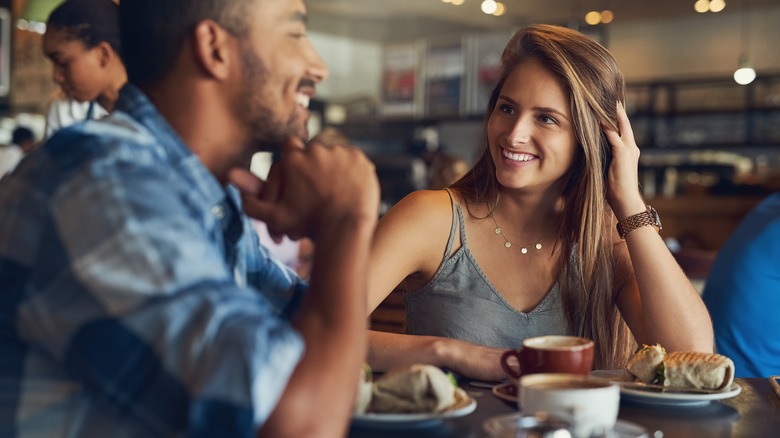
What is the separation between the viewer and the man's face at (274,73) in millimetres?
1141

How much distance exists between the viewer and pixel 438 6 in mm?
11562

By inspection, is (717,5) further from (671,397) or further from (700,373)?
(671,397)

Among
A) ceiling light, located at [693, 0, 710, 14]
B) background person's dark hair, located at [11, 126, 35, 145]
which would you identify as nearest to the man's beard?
background person's dark hair, located at [11, 126, 35, 145]

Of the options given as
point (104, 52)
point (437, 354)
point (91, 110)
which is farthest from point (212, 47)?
point (91, 110)

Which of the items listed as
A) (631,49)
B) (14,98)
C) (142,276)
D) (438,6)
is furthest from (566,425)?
(631,49)

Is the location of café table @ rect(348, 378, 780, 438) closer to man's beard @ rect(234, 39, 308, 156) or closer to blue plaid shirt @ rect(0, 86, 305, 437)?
blue plaid shirt @ rect(0, 86, 305, 437)

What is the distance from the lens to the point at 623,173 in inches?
81.2

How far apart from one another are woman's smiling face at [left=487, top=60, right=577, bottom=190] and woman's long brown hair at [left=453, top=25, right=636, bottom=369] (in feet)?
0.08

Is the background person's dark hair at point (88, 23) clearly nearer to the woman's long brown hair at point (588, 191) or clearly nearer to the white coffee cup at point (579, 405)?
the woman's long brown hair at point (588, 191)

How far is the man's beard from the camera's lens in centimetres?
114

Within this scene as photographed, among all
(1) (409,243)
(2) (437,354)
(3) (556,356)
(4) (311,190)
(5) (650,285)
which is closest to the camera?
(4) (311,190)

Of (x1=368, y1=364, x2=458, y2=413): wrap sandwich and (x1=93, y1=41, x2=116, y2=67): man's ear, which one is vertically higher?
(x1=93, y1=41, x2=116, y2=67): man's ear

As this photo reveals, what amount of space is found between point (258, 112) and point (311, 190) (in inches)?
5.6

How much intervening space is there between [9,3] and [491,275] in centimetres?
912
